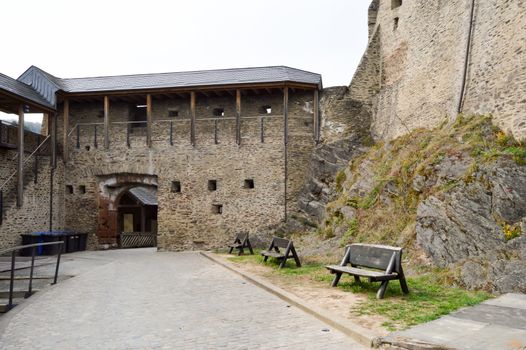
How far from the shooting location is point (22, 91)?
52.4 feet

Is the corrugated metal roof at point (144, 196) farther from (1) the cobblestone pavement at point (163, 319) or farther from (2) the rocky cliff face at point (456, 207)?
(1) the cobblestone pavement at point (163, 319)

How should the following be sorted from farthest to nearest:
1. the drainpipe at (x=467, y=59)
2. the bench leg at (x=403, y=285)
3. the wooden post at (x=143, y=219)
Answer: the wooden post at (x=143, y=219)
the drainpipe at (x=467, y=59)
the bench leg at (x=403, y=285)

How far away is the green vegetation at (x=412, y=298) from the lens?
5.02 m

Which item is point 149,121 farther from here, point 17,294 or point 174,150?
point 17,294

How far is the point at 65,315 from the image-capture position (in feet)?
19.4

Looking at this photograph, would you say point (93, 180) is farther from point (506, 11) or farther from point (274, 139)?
point (506, 11)

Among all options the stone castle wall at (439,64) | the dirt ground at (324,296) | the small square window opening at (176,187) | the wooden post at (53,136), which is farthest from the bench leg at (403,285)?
the wooden post at (53,136)

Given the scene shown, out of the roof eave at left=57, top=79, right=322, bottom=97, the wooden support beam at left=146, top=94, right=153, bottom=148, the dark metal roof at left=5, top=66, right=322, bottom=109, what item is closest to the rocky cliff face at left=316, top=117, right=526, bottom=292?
the roof eave at left=57, top=79, right=322, bottom=97

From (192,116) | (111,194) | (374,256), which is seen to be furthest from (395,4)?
(111,194)

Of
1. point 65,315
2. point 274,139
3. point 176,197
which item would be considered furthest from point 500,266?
point 176,197

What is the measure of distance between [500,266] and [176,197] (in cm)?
1316

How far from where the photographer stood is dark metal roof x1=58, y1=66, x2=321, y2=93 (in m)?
17.5

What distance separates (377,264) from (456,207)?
2.35 m

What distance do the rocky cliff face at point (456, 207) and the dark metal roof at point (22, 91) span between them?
39.4 feet
